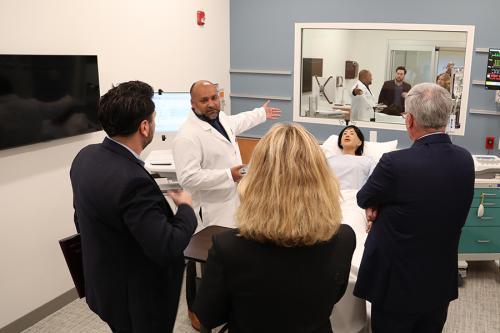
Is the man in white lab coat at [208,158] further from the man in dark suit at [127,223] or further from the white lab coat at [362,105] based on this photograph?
the white lab coat at [362,105]

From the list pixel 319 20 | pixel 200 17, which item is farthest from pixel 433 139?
pixel 200 17

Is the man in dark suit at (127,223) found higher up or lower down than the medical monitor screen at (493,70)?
lower down

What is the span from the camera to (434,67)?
3.81 m

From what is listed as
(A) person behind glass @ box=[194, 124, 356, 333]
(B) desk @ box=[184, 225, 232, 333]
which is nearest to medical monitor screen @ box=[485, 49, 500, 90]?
(B) desk @ box=[184, 225, 232, 333]

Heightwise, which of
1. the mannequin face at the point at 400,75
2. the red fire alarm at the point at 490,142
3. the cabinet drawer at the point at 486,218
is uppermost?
the mannequin face at the point at 400,75

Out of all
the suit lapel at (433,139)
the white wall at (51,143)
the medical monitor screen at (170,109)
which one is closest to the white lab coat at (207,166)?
the medical monitor screen at (170,109)

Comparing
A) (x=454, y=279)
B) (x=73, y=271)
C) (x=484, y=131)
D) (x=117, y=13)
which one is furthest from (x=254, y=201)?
(x=484, y=131)

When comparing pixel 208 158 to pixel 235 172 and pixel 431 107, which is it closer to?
pixel 235 172

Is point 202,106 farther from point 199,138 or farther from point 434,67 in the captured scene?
point 434,67

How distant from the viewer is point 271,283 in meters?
1.15

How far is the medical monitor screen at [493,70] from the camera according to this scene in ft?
10.9

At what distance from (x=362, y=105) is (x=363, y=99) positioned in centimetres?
5

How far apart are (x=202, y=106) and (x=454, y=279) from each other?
1.59 metres

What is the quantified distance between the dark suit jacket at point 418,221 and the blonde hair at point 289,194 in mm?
502
